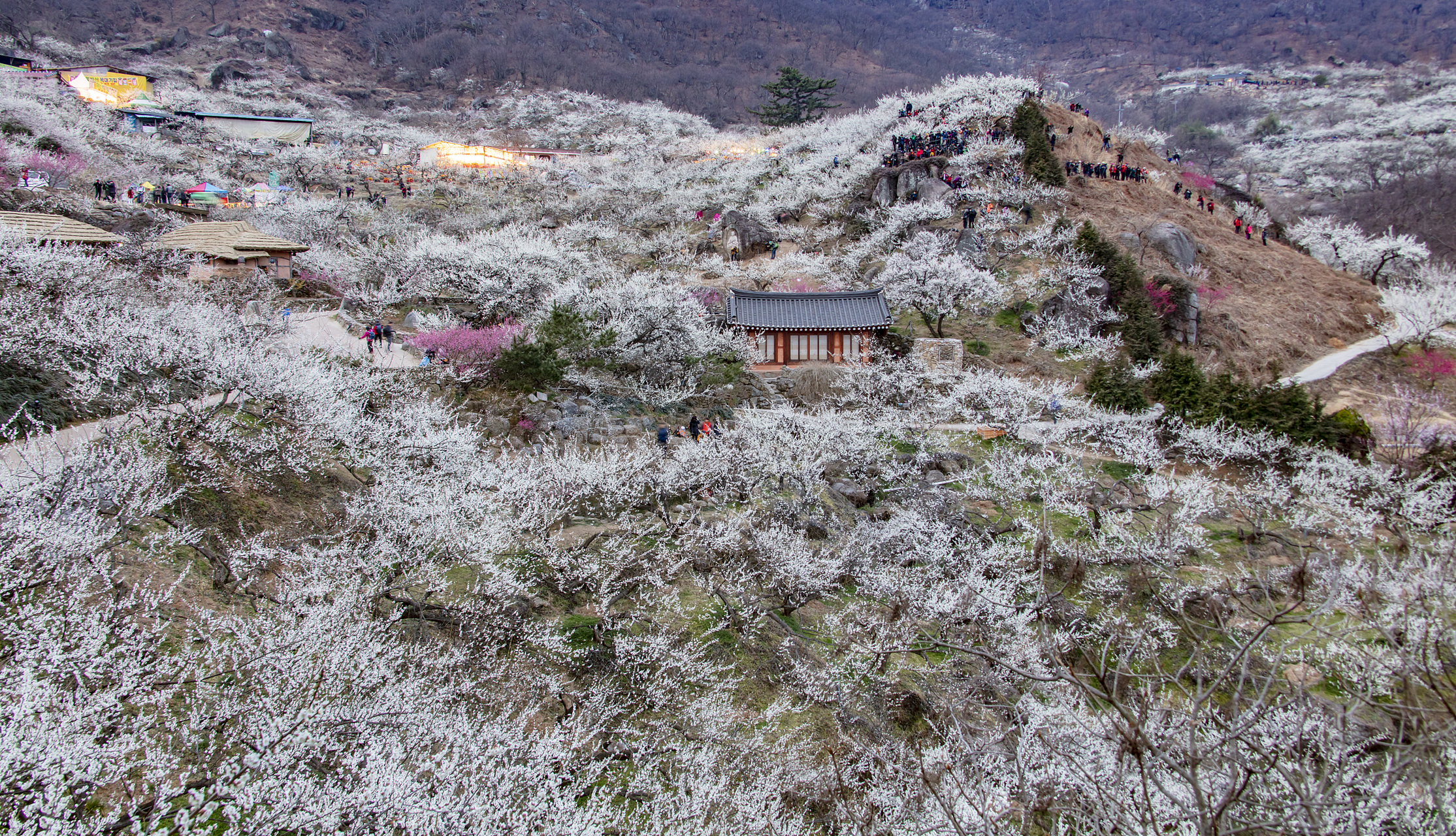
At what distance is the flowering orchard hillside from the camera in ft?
21.9

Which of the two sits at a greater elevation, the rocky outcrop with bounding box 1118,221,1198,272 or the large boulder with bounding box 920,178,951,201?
the large boulder with bounding box 920,178,951,201

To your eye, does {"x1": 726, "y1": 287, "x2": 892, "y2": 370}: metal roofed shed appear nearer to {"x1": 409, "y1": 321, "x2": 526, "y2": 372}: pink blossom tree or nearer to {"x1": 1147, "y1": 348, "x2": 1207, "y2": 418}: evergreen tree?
{"x1": 409, "y1": 321, "x2": 526, "y2": 372}: pink blossom tree

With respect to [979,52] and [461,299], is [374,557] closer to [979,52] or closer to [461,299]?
[461,299]

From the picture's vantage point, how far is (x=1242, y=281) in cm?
3231

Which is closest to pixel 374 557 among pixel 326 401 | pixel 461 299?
pixel 326 401

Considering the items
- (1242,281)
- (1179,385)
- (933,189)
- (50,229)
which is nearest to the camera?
(50,229)

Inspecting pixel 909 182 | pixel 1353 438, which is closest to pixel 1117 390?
pixel 1353 438

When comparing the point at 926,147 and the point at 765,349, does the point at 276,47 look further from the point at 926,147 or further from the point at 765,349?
→ the point at 765,349

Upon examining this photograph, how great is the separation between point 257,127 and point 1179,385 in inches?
2854

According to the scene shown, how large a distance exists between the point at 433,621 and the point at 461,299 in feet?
68.6

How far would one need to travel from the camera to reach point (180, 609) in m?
9.56

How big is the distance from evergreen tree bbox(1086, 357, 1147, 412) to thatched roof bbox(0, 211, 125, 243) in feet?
107

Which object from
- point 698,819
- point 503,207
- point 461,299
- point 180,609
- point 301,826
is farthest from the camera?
point 503,207

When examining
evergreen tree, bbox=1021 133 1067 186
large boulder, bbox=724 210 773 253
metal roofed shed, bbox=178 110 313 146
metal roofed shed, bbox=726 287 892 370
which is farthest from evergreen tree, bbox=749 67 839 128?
metal roofed shed, bbox=726 287 892 370
